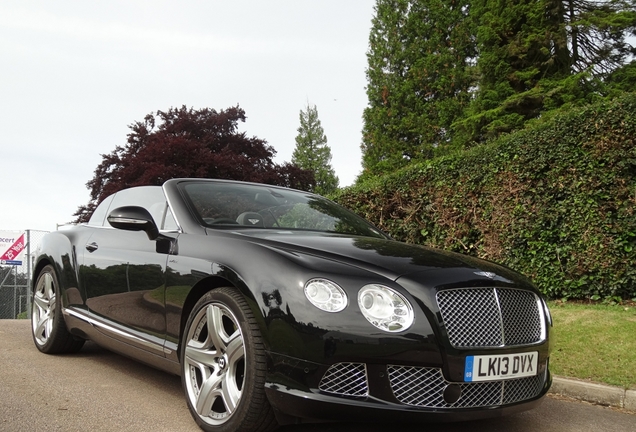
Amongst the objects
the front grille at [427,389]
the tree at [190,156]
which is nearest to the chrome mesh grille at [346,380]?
the front grille at [427,389]

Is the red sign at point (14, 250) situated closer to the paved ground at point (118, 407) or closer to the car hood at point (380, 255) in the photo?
the paved ground at point (118, 407)

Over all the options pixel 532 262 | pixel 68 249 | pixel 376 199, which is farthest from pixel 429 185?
pixel 68 249

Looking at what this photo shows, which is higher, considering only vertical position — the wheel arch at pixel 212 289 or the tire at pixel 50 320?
the wheel arch at pixel 212 289

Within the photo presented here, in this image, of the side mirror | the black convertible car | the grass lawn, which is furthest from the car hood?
→ the grass lawn

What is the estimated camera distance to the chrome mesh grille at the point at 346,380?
2709 millimetres

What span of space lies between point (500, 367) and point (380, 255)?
0.82 meters

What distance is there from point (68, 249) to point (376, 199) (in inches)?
257

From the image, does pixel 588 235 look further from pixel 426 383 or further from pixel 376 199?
pixel 426 383

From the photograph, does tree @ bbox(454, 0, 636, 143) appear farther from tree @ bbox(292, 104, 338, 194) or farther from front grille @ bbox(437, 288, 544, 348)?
tree @ bbox(292, 104, 338, 194)

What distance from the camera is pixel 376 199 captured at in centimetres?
1084

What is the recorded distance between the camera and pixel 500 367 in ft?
9.61

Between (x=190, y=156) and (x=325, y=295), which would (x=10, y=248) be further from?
(x=325, y=295)

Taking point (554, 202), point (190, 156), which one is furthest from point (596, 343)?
point (190, 156)

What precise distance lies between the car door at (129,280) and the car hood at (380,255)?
0.70 metres
